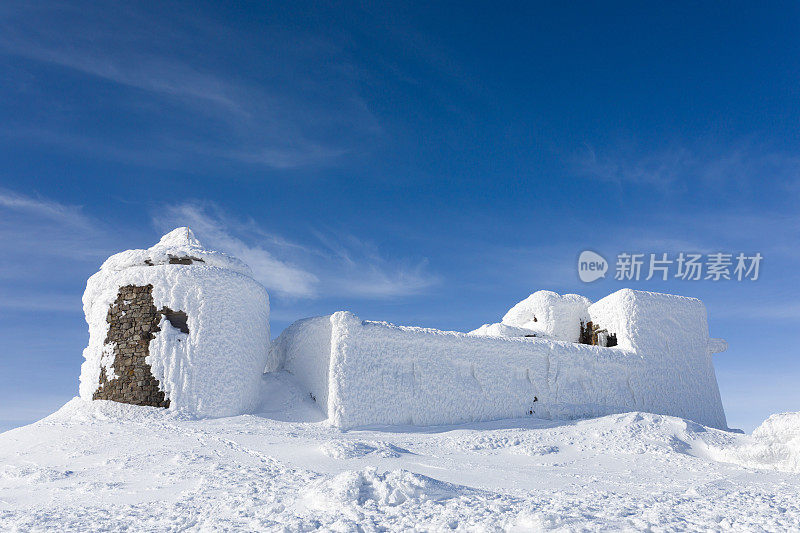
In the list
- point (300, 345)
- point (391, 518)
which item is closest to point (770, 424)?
point (391, 518)

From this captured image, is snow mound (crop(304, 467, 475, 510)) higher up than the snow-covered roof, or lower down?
lower down

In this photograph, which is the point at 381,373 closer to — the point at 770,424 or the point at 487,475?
the point at 487,475

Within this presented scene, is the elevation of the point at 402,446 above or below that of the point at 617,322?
below

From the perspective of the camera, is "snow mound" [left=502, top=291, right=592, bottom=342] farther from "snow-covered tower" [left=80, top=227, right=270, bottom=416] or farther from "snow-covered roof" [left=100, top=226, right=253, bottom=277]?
"snow-covered roof" [left=100, top=226, right=253, bottom=277]

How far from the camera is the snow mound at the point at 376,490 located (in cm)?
704

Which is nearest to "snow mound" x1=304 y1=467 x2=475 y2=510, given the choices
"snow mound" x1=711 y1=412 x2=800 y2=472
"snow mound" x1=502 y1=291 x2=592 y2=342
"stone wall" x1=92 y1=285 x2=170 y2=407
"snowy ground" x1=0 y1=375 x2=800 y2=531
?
"snowy ground" x1=0 y1=375 x2=800 y2=531

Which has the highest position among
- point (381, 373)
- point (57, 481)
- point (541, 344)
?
point (541, 344)

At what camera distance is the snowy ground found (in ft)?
21.9

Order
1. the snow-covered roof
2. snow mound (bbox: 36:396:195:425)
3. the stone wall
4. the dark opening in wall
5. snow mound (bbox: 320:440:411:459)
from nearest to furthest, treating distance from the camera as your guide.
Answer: snow mound (bbox: 320:440:411:459) < snow mound (bbox: 36:396:195:425) < the stone wall < the dark opening in wall < the snow-covered roof

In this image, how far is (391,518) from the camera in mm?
6543

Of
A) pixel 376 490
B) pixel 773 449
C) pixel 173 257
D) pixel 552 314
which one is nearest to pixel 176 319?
pixel 173 257

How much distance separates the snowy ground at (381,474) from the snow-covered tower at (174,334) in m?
0.63

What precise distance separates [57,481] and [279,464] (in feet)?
12.0

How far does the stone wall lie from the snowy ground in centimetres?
38
